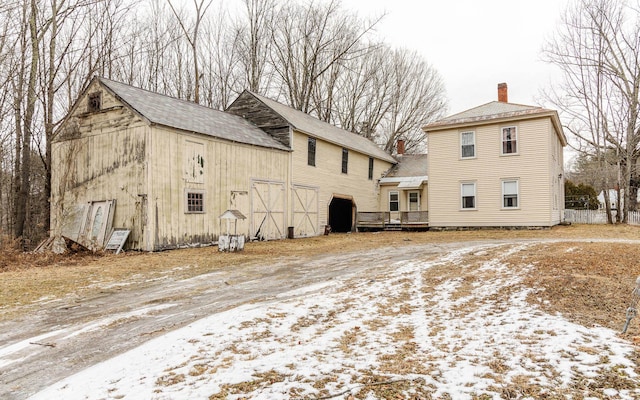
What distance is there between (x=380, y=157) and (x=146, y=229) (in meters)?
19.2

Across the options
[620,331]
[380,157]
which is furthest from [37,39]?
[620,331]

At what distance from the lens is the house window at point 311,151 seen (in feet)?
73.9

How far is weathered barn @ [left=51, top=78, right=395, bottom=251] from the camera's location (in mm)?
14648

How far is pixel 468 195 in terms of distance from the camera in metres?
21.4

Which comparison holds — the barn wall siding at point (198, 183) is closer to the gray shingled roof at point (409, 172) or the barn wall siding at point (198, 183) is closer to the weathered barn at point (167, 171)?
the weathered barn at point (167, 171)

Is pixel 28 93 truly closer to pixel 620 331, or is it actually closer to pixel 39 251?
pixel 39 251

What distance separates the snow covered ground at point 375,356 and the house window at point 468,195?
15.6 m

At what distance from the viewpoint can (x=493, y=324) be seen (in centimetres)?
495

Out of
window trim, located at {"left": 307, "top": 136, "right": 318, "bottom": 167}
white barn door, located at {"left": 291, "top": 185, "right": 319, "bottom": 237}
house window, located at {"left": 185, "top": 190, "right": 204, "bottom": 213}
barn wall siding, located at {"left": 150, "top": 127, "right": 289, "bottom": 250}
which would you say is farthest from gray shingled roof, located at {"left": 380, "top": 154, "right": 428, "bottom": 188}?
house window, located at {"left": 185, "top": 190, "right": 204, "bottom": 213}

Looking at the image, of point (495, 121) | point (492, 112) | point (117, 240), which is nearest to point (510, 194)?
point (495, 121)

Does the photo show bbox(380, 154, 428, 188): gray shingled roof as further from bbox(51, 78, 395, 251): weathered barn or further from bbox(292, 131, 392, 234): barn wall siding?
bbox(51, 78, 395, 251): weathered barn

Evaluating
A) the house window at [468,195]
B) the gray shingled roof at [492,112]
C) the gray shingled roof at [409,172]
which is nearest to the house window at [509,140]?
the gray shingled roof at [492,112]

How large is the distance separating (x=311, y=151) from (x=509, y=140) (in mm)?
10266

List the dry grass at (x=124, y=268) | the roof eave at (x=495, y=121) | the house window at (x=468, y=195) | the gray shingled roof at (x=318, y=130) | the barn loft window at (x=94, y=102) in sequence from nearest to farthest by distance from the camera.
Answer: the dry grass at (x=124, y=268) → the barn loft window at (x=94, y=102) → the roof eave at (x=495, y=121) → the house window at (x=468, y=195) → the gray shingled roof at (x=318, y=130)
